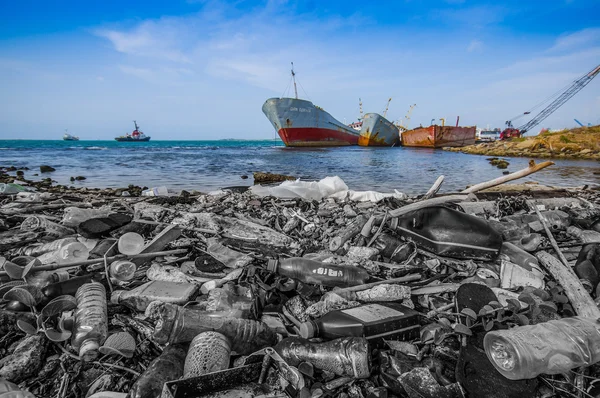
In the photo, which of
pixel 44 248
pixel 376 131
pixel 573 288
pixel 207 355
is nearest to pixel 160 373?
pixel 207 355

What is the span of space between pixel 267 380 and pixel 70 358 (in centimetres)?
94

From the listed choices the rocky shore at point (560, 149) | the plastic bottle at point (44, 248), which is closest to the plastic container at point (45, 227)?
the plastic bottle at point (44, 248)

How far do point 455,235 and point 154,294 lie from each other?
6.80 ft

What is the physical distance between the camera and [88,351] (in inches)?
52.7

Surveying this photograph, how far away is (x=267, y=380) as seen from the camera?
3.98ft

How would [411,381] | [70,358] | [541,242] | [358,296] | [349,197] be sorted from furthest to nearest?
[349,197], [541,242], [358,296], [70,358], [411,381]

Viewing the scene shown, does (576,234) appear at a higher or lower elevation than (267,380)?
higher

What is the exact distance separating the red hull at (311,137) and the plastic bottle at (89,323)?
29.9 metres

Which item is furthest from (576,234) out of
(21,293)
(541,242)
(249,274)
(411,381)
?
(21,293)

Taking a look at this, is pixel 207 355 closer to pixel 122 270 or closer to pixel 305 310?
pixel 305 310

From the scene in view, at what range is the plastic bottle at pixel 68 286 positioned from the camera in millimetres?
1705

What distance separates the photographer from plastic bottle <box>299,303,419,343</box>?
54.2 inches

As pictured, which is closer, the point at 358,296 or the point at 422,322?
the point at 422,322

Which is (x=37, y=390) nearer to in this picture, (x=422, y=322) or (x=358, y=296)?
(x=358, y=296)
